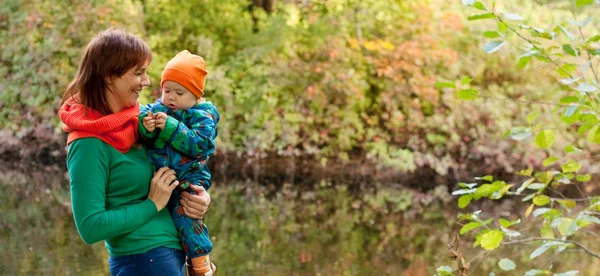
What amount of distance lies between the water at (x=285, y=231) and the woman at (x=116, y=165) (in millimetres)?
4489

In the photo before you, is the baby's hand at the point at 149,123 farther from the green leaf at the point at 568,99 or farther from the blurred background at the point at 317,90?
the blurred background at the point at 317,90

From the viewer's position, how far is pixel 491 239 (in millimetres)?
3041

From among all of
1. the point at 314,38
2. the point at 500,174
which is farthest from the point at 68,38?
the point at 500,174

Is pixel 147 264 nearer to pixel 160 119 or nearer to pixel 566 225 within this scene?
pixel 160 119

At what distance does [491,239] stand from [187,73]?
3.92 feet

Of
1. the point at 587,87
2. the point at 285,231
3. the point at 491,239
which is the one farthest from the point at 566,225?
the point at 285,231

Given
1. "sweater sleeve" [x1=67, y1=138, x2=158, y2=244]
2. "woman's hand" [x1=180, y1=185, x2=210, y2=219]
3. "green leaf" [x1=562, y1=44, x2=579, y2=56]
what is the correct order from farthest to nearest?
1. "green leaf" [x1=562, y1=44, x2=579, y2=56]
2. "woman's hand" [x1=180, y1=185, x2=210, y2=219]
3. "sweater sleeve" [x1=67, y1=138, x2=158, y2=244]

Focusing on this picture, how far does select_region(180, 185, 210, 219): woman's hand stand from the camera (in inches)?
100

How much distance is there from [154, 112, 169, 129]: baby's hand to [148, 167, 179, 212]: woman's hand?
0.40 feet

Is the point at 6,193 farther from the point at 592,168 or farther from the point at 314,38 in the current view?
the point at 592,168

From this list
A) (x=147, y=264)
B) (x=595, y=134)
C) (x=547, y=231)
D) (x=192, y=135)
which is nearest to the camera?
(x=147, y=264)

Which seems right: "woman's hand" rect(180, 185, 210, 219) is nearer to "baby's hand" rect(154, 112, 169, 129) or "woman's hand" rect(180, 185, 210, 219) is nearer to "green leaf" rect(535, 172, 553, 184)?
"baby's hand" rect(154, 112, 169, 129)

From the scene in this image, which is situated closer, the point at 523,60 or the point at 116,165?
the point at 116,165

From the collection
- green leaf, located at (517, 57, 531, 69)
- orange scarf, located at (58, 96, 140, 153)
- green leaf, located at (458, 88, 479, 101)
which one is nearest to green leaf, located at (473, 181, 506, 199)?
green leaf, located at (458, 88, 479, 101)
